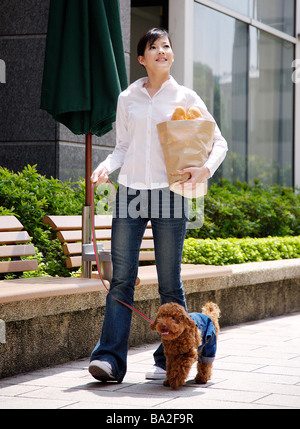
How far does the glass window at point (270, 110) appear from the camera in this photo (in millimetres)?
A: 13281

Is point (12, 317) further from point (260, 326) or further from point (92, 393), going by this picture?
point (260, 326)

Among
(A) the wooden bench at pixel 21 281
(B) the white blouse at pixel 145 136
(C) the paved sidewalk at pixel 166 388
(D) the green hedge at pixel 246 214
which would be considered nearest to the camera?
(C) the paved sidewalk at pixel 166 388

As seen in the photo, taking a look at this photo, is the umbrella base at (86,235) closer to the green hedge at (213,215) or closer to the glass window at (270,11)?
the green hedge at (213,215)

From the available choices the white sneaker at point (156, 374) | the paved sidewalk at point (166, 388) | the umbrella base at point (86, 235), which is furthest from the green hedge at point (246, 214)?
the white sneaker at point (156, 374)

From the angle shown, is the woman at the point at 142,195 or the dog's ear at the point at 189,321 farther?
the woman at the point at 142,195

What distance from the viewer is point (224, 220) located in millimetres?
9883

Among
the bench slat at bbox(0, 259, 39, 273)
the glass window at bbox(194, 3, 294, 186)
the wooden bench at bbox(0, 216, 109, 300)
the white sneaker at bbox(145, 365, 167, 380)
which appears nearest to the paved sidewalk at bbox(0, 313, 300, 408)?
the white sneaker at bbox(145, 365, 167, 380)

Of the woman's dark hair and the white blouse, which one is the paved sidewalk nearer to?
the white blouse

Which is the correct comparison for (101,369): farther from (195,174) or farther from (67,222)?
(67,222)

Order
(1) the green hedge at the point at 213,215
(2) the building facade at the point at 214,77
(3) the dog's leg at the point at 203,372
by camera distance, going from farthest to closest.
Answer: (2) the building facade at the point at 214,77
(1) the green hedge at the point at 213,215
(3) the dog's leg at the point at 203,372

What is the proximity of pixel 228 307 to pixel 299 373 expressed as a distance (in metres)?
2.24

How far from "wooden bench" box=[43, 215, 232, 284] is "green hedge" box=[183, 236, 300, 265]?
83 centimetres

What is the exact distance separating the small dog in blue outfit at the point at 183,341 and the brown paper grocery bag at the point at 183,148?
0.68m
